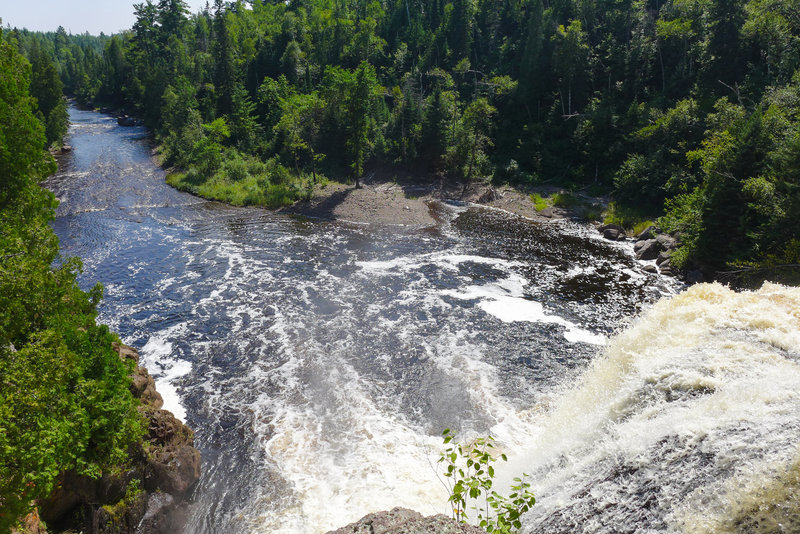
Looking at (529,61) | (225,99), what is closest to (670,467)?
(529,61)

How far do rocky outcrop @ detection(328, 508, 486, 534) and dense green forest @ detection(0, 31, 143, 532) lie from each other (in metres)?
6.05

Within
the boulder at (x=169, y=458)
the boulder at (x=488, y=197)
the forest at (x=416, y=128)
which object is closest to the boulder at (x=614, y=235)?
the forest at (x=416, y=128)

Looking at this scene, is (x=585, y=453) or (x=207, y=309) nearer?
(x=585, y=453)

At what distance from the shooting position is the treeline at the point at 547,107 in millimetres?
26688

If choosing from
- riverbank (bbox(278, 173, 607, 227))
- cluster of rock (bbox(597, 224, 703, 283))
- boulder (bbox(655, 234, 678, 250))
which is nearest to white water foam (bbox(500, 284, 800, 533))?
cluster of rock (bbox(597, 224, 703, 283))

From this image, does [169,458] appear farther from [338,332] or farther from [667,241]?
[667,241]

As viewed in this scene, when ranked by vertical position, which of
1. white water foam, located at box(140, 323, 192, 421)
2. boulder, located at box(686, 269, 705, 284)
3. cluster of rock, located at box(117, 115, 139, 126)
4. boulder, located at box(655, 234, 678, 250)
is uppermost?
cluster of rock, located at box(117, 115, 139, 126)

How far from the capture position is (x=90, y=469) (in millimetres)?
10117

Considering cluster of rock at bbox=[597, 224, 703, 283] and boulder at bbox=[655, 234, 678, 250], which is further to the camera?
boulder at bbox=[655, 234, 678, 250]

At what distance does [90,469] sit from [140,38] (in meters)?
121

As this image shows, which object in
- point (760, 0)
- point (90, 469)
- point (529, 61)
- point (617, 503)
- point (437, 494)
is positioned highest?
point (760, 0)

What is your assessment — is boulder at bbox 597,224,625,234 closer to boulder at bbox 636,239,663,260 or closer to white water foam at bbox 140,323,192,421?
boulder at bbox 636,239,663,260

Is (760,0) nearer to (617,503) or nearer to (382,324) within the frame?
(382,324)

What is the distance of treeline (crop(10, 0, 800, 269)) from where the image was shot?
26688 mm
